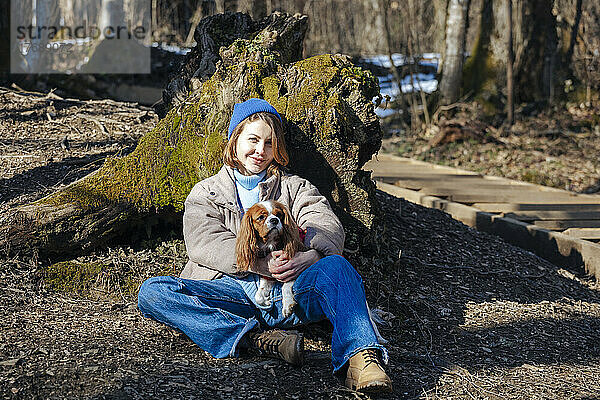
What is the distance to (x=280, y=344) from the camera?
3.16 meters

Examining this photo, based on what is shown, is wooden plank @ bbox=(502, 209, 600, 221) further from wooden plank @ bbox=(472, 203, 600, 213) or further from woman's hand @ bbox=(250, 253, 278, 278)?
woman's hand @ bbox=(250, 253, 278, 278)

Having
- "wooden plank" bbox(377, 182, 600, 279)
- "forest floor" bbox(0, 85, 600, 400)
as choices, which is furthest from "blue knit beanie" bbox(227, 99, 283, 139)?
"wooden plank" bbox(377, 182, 600, 279)

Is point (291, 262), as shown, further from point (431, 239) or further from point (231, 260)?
point (431, 239)

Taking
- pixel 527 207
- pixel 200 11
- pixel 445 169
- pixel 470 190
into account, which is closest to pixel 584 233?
pixel 527 207

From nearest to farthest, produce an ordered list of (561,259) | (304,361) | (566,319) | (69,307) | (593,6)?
(304,361)
(69,307)
(566,319)
(561,259)
(593,6)

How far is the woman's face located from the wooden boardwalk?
3209 mm

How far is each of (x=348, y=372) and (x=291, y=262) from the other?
23.4 inches

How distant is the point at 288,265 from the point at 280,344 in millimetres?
375

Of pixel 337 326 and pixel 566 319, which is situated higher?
pixel 337 326

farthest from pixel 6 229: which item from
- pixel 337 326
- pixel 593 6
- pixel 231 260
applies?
pixel 593 6

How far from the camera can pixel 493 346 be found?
378cm

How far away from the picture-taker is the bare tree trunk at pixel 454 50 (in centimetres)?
1178

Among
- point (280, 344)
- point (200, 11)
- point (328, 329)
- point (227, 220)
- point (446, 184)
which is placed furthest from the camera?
point (200, 11)

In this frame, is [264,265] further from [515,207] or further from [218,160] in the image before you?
[515,207]
